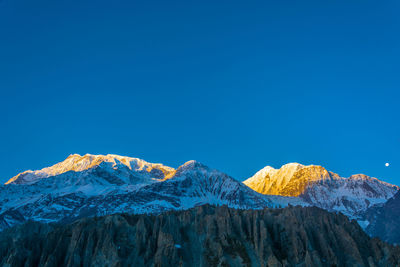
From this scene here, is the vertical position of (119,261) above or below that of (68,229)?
below

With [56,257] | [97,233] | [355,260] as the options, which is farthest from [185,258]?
[355,260]

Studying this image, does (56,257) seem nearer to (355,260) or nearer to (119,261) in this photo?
(119,261)

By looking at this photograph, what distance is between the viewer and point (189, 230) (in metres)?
122

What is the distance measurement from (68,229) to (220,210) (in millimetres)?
57319

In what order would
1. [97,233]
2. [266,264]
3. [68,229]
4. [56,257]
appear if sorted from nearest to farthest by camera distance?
[266,264], [56,257], [97,233], [68,229]

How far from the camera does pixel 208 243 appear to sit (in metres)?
113

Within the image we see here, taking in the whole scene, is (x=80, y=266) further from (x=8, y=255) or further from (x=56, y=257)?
(x=8, y=255)

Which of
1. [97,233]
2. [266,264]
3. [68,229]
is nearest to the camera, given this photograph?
[266,264]

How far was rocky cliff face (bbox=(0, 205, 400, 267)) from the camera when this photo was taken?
347 ft

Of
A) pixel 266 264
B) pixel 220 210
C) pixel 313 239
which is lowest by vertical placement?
pixel 266 264

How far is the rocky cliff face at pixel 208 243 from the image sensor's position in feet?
347

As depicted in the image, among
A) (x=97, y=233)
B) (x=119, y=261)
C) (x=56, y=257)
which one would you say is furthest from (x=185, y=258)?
(x=56, y=257)

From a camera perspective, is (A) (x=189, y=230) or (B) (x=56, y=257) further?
(A) (x=189, y=230)

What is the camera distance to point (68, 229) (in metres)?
126
